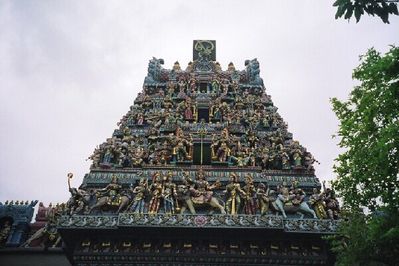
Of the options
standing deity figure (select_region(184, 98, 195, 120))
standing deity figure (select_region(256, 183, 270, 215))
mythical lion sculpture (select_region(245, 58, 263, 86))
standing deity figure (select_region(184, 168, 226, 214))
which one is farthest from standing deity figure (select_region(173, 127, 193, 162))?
mythical lion sculpture (select_region(245, 58, 263, 86))

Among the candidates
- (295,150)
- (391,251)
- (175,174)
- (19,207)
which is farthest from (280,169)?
(19,207)

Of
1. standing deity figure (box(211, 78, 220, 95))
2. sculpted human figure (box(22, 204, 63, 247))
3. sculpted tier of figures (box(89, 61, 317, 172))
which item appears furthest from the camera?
standing deity figure (box(211, 78, 220, 95))

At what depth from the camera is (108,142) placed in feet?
55.7

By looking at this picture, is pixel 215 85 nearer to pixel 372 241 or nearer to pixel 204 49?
pixel 204 49

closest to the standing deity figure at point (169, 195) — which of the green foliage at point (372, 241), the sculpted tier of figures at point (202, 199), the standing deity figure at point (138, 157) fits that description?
the sculpted tier of figures at point (202, 199)

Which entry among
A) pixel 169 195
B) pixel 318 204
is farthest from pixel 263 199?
pixel 169 195

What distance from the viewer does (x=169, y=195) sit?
47.0 feet

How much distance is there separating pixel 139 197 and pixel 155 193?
54 cm

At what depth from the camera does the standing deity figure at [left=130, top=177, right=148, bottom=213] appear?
46.0ft

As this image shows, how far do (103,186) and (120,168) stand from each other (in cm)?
106

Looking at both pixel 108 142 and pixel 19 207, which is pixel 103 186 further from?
pixel 19 207

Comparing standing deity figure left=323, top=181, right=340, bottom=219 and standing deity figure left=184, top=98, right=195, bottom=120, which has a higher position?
standing deity figure left=184, top=98, right=195, bottom=120

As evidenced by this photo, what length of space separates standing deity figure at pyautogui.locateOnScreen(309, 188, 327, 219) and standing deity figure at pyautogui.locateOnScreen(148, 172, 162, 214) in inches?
195

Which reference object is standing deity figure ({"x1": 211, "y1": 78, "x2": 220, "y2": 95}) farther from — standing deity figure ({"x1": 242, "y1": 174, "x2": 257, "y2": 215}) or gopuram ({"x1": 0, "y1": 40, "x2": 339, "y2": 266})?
standing deity figure ({"x1": 242, "y1": 174, "x2": 257, "y2": 215})
